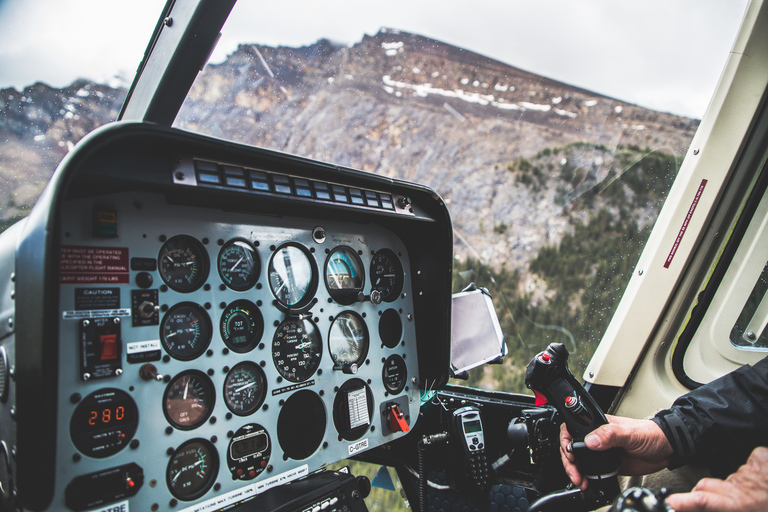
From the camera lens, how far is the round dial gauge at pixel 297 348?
1.81m

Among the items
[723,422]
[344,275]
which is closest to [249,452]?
[344,275]

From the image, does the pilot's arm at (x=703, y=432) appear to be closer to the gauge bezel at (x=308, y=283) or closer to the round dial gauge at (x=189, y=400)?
the gauge bezel at (x=308, y=283)

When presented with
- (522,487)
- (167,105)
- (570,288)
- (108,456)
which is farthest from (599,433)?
(167,105)

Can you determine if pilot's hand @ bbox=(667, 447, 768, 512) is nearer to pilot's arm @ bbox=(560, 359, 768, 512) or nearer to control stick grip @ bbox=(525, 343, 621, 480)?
pilot's arm @ bbox=(560, 359, 768, 512)

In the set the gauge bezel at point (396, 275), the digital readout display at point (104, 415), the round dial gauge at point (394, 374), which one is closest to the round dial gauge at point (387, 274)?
the gauge bezel at point (396, 275)

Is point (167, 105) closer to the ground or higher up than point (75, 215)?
higher up

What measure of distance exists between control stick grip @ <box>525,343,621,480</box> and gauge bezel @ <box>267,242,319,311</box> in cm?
98

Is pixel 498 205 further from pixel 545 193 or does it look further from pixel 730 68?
pixel 730 68

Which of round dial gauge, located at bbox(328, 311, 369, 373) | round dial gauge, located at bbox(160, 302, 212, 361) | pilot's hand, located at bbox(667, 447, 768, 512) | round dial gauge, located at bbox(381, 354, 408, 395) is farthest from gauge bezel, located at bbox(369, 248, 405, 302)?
pilot's hand, located at bbox(667, 447, 768, 512)

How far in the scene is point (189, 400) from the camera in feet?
5.06

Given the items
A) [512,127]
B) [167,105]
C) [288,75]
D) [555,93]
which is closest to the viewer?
[167,105]

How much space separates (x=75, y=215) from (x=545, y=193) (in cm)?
225

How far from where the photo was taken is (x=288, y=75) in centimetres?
218

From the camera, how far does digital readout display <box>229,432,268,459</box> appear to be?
1.62m
